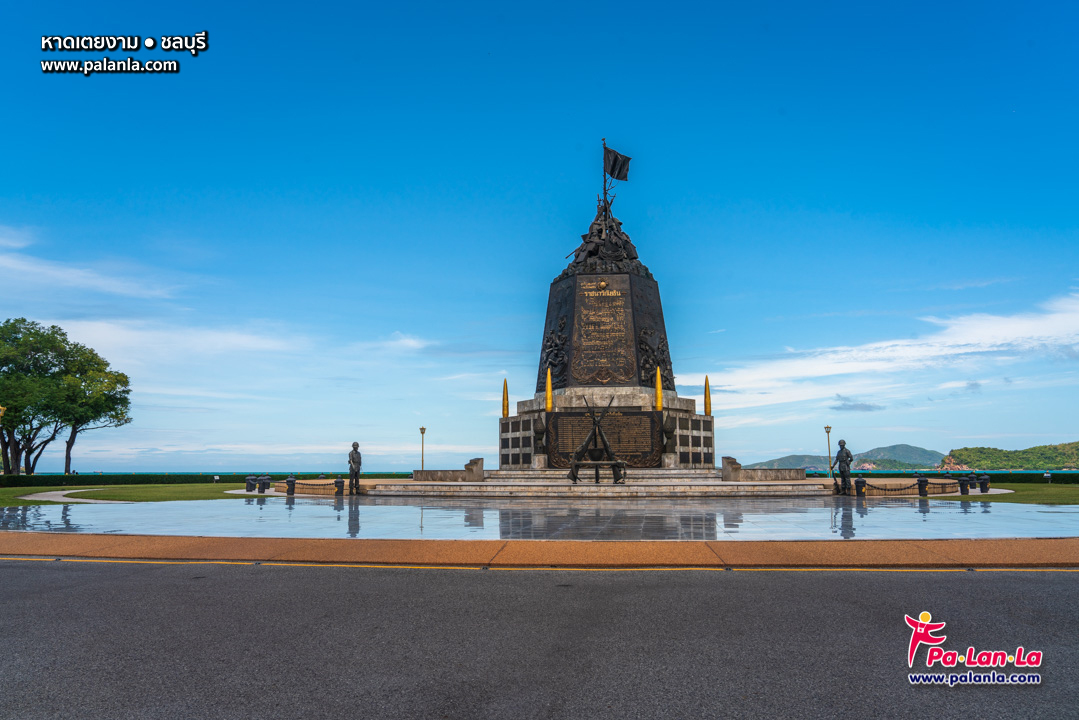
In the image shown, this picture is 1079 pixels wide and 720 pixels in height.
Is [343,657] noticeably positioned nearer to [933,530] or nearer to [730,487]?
[933,530]

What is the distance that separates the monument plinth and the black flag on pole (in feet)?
10.4

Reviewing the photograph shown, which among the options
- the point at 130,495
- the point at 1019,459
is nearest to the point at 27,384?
the point at 130,495

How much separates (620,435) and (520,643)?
25.2 metres

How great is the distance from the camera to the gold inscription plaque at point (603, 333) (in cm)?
3344

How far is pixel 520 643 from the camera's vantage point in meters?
5.21

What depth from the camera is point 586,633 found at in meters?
5.49

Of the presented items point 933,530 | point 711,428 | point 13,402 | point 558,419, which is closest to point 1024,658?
point 933,530

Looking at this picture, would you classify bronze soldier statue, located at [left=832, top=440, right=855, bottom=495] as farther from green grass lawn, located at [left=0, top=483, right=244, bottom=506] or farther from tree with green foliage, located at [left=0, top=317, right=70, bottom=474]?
tree with green foliage, located at [left=0, top=317, right=70, bottom=474]

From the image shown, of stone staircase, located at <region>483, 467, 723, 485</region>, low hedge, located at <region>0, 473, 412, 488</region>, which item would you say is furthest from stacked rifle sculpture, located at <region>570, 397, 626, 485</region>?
low hedge, located at <region>0, 473, 412, 488</region>

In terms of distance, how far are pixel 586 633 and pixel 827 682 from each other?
189 cm

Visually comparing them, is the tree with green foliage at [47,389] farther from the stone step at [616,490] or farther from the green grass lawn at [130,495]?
the stone step at [616,490]

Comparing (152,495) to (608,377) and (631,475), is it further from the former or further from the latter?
(608,377)

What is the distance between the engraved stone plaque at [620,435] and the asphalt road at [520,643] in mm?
21977

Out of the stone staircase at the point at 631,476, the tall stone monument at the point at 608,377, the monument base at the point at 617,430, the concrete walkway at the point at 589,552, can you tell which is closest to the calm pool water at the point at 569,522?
the concrete walkway at the point at 589,552
